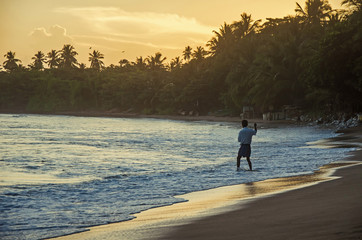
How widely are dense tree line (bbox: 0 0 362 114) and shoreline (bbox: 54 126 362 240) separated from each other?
27.0 metres

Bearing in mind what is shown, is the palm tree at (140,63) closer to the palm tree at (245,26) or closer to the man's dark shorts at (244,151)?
the palm tree at (245,26)

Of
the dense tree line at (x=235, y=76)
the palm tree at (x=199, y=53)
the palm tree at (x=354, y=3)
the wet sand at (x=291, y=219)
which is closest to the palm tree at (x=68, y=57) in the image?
the dense tree line at (x=235, y=76)

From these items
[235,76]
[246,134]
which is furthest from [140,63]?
[246,134]

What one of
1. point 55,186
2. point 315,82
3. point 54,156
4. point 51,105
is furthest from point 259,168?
point 51,105

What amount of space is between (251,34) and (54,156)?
5905cm

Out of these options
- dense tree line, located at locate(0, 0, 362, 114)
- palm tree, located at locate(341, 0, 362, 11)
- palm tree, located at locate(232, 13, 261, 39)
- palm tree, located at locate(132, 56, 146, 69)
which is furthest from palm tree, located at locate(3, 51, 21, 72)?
palm tree, located at locate(341, 0, 362, 11)

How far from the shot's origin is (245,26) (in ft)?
243

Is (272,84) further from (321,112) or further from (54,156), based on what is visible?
(54,156)

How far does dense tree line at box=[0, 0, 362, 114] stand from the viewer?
37.6 metres

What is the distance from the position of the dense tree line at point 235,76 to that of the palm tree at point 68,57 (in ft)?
0.83

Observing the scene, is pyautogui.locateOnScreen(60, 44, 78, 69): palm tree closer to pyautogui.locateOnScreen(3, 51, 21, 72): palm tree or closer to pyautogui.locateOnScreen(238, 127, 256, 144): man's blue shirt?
pyautogui.locateOnScreen(3, 51, 21, 72): palm tree

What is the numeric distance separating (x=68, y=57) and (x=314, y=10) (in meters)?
77.5

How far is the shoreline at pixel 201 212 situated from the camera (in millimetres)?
5445

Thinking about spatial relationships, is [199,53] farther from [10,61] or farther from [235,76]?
[10,61]
